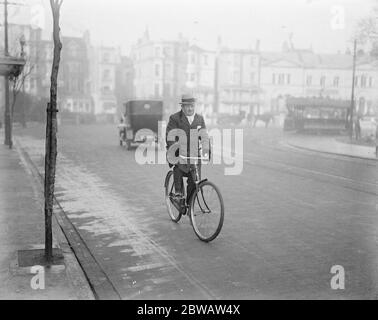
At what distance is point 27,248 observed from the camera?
6613 millimetres

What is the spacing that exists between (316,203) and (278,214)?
143 cm

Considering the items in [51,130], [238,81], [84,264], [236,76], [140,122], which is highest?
[236,76]

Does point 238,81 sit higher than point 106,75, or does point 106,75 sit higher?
point 106,75

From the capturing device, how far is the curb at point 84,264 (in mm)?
5118

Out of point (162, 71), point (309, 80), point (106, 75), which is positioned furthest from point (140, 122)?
point (309, 80)

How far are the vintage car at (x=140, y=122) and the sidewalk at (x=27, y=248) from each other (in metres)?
11.4

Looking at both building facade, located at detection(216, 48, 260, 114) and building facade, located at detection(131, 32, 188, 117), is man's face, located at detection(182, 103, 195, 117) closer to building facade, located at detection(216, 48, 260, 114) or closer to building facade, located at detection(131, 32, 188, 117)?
building facade, located at detection(131, 32, 188, 117)

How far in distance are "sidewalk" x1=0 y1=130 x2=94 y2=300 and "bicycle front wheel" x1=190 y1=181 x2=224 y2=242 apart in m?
1.79

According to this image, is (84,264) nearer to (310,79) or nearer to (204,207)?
(204,207)

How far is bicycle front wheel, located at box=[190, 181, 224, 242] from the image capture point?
6.89 metres

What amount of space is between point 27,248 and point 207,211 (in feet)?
7.82

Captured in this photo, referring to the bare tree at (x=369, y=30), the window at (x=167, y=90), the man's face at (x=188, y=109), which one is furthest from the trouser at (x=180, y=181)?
the window at (x=167, y=90)

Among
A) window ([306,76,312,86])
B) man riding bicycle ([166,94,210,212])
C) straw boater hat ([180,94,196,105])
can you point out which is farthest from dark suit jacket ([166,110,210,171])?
window ([306,76,312,86])

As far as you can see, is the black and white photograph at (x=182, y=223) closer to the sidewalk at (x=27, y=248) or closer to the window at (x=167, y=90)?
the sidewalk at (x=27, y=248)
